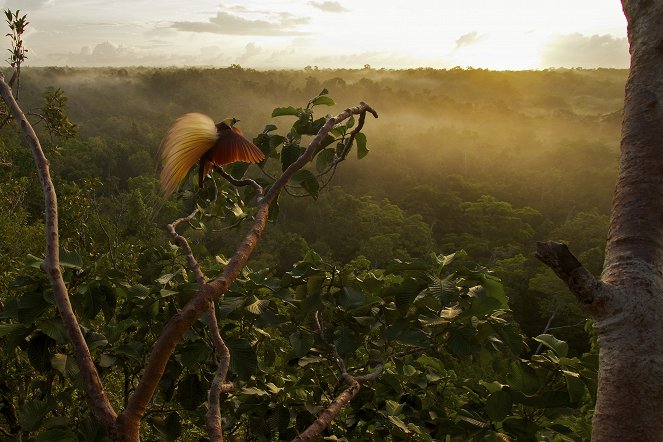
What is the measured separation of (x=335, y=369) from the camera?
85.0 inches

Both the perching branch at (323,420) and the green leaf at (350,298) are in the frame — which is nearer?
the perching branch at (323,420)

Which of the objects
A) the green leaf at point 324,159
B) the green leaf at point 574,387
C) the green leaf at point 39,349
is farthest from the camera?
the green leaf at point 324,159

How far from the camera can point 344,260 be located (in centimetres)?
4438

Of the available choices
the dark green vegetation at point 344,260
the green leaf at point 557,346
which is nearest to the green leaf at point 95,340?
the dark green vegetation at point 344,260

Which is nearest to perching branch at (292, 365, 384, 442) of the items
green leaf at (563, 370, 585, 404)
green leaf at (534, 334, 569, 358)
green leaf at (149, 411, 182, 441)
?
green leaf at (563, 370, 585, 404)

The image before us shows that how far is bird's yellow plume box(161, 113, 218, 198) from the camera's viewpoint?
0.98 meters

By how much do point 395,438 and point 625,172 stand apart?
1285mm

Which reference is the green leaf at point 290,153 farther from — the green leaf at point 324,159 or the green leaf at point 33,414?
the green leaf at point 33,414

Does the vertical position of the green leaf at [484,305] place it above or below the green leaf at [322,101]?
below

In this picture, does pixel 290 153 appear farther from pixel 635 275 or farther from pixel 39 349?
pixel 635 275

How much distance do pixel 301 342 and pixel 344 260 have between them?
42728 millimetres

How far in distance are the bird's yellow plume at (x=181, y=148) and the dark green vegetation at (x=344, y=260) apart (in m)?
0.09

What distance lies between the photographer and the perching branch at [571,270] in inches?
32.4

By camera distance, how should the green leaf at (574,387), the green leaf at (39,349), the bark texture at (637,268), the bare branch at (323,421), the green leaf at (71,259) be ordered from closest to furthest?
the bark texture at (637,268) → the bare branch at (323,421) → the green leaf at (574,387) → the green leaf at (71,259) → the green leaf at (39,349)
